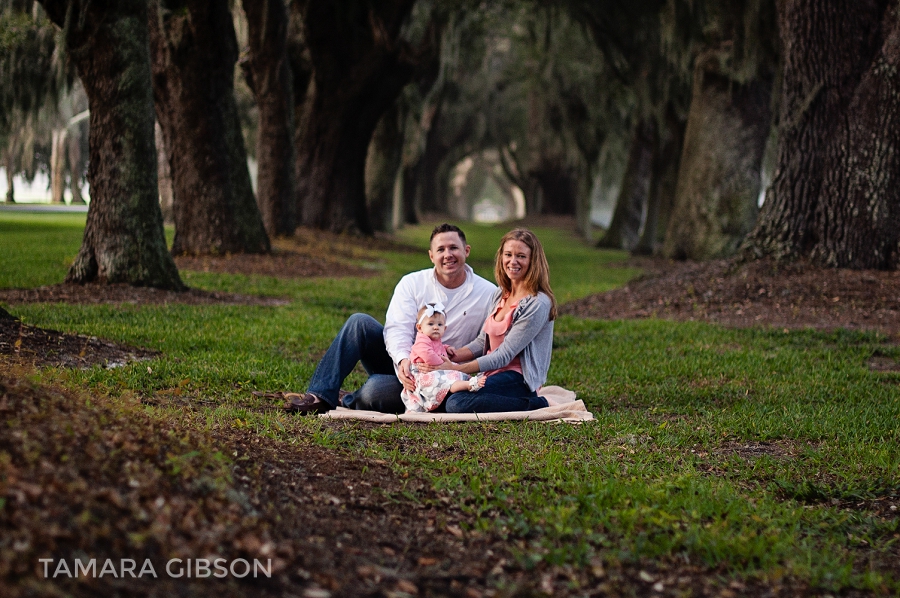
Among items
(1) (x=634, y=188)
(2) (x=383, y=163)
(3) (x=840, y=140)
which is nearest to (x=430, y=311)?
(3) (x=840, y=140)

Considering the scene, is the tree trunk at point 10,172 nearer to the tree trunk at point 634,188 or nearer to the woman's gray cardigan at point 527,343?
the tree trunk at point 634,188

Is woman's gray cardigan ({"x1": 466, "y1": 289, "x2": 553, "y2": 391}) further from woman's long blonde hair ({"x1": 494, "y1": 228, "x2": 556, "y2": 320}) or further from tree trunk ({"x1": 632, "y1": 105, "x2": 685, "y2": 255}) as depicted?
tree trunk ({"x1": 632, "y1": 105, "x2": 685, "y2": 255})

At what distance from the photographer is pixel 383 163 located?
28938 mm

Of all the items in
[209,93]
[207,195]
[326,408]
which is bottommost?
[326,408]

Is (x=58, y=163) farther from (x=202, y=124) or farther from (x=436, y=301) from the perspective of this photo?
(x=436, y=301)

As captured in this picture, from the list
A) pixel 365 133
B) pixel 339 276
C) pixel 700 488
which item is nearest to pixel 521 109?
pixel 365 133

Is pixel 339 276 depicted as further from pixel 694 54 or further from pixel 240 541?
pixel 240 541

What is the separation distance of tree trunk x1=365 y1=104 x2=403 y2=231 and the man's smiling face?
22.5 m

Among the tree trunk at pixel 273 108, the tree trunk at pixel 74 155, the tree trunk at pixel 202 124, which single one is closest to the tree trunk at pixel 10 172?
the tree trunk at pixel 74 155

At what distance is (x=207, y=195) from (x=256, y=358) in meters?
8.26

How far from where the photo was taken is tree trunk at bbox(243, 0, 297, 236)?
18219 mm

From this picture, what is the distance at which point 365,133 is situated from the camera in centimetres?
2342

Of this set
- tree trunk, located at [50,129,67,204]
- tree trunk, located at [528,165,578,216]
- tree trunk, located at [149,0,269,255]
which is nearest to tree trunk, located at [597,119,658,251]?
tree trunk, located at [149,0,269,255]

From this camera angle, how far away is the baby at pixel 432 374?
6055 millimetres
